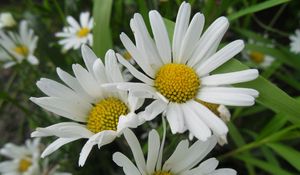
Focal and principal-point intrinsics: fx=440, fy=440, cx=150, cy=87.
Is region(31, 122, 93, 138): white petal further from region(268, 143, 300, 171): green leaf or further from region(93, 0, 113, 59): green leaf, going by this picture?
region(268, 143, 300, 171): green leaf

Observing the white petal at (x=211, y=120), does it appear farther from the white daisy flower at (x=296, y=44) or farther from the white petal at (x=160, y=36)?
the white daisy flower at (x=296, y=44)

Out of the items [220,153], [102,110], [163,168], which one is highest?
[102,110]

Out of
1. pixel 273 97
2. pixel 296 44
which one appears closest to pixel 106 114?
pixel 273 97

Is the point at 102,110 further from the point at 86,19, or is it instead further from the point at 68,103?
the point at 86,19

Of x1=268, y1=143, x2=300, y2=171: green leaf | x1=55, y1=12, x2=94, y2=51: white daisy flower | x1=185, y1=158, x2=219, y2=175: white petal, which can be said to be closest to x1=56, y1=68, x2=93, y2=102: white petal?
x1=185, y1=158, x2=219, y2=175: white petal

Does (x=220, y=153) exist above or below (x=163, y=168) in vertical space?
below

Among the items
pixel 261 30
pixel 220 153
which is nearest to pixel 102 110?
pixel 220 153

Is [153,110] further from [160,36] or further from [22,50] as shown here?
[22,50]
